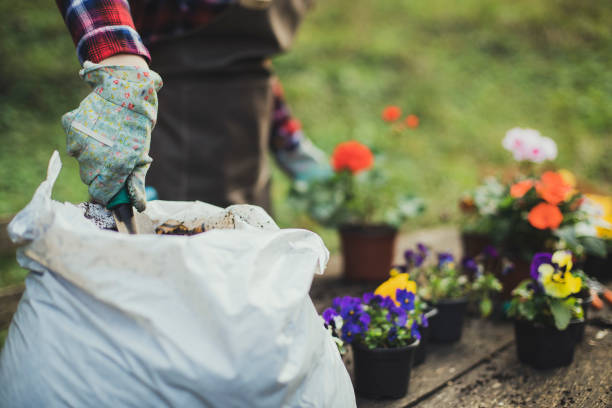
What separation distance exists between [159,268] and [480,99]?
560 centimetres

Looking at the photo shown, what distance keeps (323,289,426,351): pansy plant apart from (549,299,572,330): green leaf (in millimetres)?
398

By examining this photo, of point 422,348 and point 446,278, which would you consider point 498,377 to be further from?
point 446,278

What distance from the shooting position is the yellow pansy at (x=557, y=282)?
1412 mm

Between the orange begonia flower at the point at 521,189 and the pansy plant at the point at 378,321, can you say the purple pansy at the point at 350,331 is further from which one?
the orange begonia flower at the point at 521,189

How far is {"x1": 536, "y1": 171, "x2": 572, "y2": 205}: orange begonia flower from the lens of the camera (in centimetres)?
171

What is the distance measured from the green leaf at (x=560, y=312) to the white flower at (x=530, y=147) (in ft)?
2.37

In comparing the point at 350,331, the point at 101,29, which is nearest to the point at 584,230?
the point at 350,331

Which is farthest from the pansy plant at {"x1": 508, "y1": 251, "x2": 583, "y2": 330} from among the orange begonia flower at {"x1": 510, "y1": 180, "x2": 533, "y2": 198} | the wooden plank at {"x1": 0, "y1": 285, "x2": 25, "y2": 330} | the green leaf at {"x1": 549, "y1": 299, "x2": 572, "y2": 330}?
the wooden plank at {"x1": 0, "y1": 285, "x2": 25, "y2": 330}

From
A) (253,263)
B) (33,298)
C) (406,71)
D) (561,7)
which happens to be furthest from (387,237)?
(561,7)

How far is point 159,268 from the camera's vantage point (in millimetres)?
860

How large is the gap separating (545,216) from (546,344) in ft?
1.48

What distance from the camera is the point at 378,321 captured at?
132cm

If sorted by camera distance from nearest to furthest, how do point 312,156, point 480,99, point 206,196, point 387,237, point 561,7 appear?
point 206,196 < point 387,237 < point 312,156 < point 480,99 < point 561,7

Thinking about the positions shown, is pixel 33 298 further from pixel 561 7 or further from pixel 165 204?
pixel 561 7
